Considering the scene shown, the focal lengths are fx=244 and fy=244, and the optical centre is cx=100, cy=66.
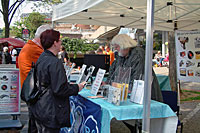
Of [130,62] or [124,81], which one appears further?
[130,62]

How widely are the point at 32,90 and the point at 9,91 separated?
2848mm

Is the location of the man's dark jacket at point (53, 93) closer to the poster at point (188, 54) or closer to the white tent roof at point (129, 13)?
the white tent roof at point (129, 13)

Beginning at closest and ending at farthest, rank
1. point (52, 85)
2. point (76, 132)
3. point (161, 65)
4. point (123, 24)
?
point (52, 85), point (76, 132), point (123, 24), point (161, 65)

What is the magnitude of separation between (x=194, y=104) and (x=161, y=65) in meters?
15.3

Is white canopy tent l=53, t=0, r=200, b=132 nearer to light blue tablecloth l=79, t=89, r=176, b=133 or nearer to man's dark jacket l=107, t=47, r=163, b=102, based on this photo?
man's dark jacket l=107, t=47, r=163, b=102

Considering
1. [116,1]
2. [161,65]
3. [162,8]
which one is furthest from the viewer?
[161,65]

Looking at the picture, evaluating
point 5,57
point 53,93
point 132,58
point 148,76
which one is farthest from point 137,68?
point 5,57

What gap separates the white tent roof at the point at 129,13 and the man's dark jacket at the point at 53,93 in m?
1.76

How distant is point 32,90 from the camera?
2.61 m

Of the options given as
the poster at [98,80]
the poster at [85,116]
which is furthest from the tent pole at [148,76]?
the poster at [98,80]

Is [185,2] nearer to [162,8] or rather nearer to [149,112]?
[162,8]

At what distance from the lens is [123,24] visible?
6.86m

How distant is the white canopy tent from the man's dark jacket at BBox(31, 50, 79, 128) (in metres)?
1.48

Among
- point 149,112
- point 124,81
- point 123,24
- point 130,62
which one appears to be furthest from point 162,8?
point 149,112
